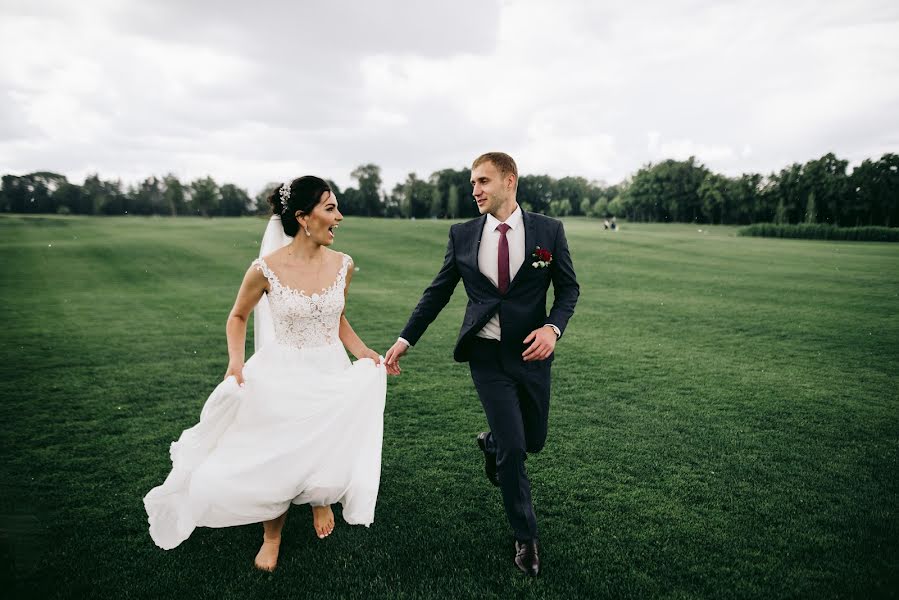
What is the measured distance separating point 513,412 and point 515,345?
48 cm

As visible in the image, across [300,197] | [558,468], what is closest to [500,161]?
[300,197]

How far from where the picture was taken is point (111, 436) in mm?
5734

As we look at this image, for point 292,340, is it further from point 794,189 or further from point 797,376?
point 794,189

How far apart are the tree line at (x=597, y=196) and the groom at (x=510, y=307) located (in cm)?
5374

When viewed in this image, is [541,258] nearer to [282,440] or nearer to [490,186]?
[490,186]

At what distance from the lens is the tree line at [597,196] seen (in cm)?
6725

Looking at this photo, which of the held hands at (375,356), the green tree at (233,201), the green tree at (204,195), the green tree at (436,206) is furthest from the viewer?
the green tree at (436,206)

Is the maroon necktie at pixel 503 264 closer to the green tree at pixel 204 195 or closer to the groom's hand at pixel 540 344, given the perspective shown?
the groom's hand at pixel 540 344

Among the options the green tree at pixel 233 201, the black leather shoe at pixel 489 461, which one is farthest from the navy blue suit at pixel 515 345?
the green tree at pixel 233 201

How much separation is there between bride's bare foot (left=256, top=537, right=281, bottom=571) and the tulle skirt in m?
0.33

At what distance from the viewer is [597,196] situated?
418ft

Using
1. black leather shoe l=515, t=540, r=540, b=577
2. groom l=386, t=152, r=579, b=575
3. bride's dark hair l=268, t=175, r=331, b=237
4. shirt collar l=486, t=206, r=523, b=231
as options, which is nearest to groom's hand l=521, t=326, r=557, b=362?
groom l=386, t=152, r=579, b=575

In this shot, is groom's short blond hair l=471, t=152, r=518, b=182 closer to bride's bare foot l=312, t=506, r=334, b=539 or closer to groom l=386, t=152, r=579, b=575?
groom l=386, t=152, r=579, b=575

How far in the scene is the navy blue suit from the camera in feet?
12.0
